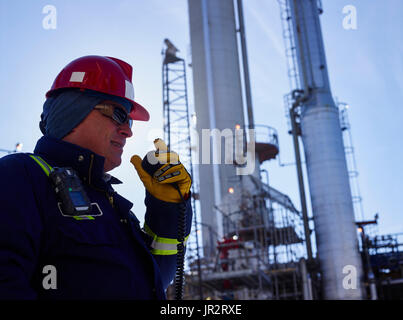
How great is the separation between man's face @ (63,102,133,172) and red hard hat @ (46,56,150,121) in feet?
0.58

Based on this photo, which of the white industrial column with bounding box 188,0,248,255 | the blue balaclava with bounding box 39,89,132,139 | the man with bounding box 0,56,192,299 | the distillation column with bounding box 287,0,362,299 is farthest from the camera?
the white industrial column with bounding box 188,0,248,255

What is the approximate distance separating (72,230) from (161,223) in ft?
2.99

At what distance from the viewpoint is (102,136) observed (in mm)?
2793

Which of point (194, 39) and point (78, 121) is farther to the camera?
point (194, 39)

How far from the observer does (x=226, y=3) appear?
33.9 m

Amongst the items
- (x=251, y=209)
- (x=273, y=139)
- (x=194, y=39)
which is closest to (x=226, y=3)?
(x=194, y=39)

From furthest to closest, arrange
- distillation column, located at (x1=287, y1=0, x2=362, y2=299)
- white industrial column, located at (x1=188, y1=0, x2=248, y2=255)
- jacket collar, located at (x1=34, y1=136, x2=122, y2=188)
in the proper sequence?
white industrial column, located at (x1=188, y1=0, x2=248, y2=255)
distillation column, located at (x1=287, y1=0, x2=362, y2=299)
jacket collar, located at (x1=34, y1=136, x2=122, y2=188)

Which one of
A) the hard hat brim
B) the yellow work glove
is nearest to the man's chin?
the yellow work glove

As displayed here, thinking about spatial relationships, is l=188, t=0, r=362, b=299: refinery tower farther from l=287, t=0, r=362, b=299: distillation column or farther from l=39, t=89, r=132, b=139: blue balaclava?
l=39, t=89, r=132, b=139: blue balaclava

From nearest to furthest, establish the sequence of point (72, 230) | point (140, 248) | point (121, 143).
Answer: point (72, 230), point (140, 248), point (121, 143)

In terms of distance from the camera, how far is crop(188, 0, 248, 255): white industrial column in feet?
101

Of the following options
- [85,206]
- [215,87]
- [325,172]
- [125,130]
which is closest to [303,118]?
[325,172]

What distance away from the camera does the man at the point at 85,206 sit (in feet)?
6.64

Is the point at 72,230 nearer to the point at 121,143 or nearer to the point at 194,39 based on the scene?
the point at 121,143
